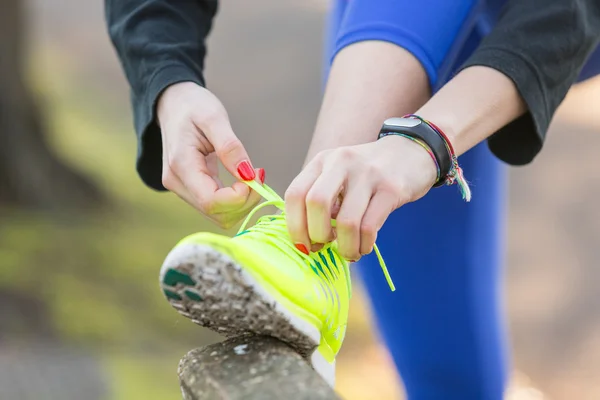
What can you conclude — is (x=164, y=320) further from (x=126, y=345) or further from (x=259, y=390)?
(x=259, y=390)

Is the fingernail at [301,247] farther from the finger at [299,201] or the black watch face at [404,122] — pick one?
the black watch face at [404,122]

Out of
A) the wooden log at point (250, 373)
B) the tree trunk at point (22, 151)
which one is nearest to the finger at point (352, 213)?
the wooden log at point (250, 373)

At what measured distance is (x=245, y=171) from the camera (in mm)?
730

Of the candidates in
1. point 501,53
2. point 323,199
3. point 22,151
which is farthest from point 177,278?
point 22,151

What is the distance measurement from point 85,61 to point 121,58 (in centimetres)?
239

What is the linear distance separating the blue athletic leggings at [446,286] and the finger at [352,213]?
0.47 metres

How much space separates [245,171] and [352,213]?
0.57ft

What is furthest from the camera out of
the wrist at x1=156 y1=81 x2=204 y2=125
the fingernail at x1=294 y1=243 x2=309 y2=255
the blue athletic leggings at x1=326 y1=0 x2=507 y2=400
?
the blue athletic leggings at x1=326 y1=0 x2=507 y2=400

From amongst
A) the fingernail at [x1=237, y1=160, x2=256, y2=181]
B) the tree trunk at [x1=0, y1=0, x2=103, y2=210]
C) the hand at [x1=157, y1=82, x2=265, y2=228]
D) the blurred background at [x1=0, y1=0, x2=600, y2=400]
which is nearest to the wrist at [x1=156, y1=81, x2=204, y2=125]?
the hand at [x1=157, y1=82, x2=265, y2=228]

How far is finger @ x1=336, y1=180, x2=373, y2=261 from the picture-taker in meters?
0.59

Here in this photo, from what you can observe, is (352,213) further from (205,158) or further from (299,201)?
(205,158)

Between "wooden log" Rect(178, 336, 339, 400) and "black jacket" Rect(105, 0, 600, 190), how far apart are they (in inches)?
12.3

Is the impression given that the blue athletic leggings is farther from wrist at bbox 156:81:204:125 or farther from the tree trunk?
the tree trunk

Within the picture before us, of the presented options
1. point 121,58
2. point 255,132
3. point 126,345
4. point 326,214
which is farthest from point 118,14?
point 255,132
